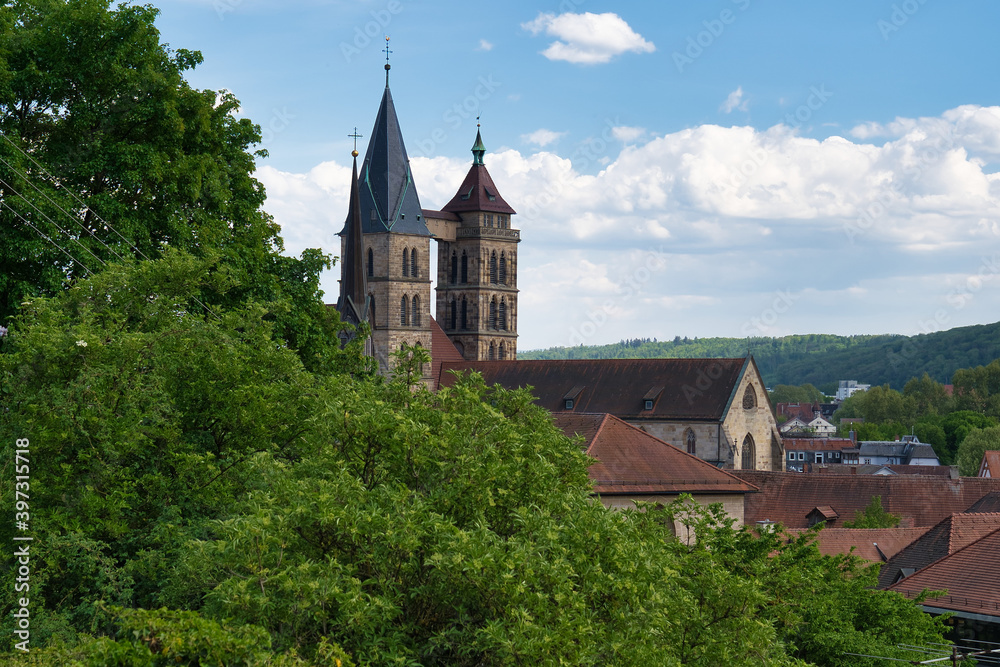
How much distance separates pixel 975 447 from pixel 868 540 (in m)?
85.9

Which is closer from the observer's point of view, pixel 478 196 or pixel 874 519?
pixel 874 519

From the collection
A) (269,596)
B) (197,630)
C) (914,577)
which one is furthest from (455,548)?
(914,577)

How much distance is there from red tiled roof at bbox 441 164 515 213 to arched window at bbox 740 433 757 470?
28.5 m

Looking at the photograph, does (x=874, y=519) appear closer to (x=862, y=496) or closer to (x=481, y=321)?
(x=862, y=496)

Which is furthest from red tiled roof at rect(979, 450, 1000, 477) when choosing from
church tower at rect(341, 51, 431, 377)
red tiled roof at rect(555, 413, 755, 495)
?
red tiled roof at rect(555, 413, 755, 495)

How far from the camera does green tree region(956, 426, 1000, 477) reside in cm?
11188

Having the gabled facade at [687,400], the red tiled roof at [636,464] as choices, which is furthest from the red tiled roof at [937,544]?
the gabled facade at [687,400]

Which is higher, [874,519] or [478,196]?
[478,196]

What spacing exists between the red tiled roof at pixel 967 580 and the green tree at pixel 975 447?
90.7 meters

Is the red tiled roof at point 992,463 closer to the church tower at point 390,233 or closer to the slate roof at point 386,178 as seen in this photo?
the church tower at point 390,233

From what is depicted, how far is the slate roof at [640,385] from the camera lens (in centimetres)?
6506

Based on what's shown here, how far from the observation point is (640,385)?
66938mm

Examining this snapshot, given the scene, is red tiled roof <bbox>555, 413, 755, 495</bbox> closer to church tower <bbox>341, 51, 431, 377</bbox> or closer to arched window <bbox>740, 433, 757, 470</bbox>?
arched window <bbox>740, 433, 757, 470</bbox>

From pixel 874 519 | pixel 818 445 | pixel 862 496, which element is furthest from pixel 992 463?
pixel 874 519
